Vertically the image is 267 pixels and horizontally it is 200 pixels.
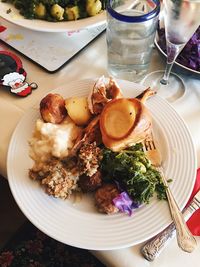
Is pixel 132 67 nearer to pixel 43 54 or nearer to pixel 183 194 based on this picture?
pixel 43 54

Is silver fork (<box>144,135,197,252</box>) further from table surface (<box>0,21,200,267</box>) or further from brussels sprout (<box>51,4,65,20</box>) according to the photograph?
brussels sprout (<box>51,4,65,20</box>)

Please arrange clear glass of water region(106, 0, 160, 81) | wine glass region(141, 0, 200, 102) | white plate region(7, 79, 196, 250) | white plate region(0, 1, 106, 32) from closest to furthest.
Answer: white plate region(7, 79, 196, 250)
wine glass region(141, 0, 200, 102)
clear glass of water region(106, 0, 160, 81)
white plate region(0, 1, 106, 32)

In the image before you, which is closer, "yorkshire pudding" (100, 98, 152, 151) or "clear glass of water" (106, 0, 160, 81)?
"yorkshire pudding" (100, 98, 152, 151)

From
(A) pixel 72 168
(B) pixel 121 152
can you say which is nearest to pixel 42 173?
(A) pixel 72 168

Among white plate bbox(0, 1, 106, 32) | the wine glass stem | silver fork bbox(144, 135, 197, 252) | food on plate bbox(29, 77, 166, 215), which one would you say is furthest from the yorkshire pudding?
white plate bbox(0, 1, 106, 32)

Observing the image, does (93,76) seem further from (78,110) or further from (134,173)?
(134,173)
